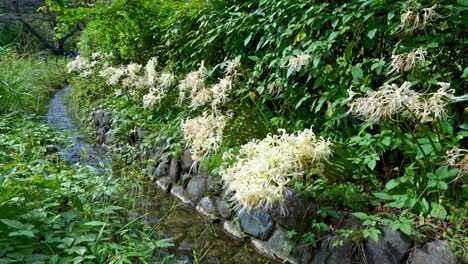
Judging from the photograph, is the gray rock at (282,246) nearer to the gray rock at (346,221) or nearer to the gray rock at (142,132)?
the gray rock at (346,221)

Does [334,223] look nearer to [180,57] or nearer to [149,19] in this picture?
[180,57]

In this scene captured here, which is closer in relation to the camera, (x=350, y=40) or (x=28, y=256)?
(x=28, y=256)

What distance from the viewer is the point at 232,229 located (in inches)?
108

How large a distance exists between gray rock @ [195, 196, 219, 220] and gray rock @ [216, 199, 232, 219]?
0.07 m

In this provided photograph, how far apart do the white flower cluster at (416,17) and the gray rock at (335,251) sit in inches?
50.4

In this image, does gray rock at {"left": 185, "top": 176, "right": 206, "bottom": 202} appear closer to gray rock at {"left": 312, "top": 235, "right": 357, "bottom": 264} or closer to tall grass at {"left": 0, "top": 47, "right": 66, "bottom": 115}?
gray rock at {"left": 312, "top": 235, "right": 357, "bottom": 264}

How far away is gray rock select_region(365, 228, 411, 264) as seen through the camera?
5.73ft

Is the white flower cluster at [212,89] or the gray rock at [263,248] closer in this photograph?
the gray rock at [263,248]

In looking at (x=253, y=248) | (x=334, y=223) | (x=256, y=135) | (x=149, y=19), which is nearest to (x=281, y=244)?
(x=253, y=248)

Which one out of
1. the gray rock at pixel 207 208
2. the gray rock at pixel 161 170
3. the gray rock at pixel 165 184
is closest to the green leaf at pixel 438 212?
the gray rock at pixel 207 208

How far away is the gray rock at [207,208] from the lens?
2.99 meters

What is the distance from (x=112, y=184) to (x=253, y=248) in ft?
3.88

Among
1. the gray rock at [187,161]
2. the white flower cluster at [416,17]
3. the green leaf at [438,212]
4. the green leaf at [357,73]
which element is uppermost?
the white flower cluster at [416,17]

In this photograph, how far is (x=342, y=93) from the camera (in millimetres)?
2418
